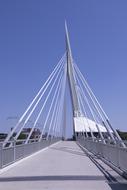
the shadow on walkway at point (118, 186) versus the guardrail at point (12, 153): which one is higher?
the guardrail at point (12, 153)

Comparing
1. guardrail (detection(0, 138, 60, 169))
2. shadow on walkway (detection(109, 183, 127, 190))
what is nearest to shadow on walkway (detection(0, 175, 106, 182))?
shadow on walkway (detection(109, 183, 127, 190))

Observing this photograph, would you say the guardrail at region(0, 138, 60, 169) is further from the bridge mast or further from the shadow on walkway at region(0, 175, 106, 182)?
the bridge mast

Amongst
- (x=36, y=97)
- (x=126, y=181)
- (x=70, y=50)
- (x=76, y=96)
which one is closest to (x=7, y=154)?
(x=126, y=181)

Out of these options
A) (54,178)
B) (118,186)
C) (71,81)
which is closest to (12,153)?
(54,178)

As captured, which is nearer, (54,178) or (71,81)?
(54,178)

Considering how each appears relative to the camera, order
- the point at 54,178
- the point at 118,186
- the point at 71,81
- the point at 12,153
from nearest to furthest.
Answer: the point at 118,186, the point at 54,178, the point at 12,153, the point at 71,81

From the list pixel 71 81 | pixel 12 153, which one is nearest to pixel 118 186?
pixel 12 153

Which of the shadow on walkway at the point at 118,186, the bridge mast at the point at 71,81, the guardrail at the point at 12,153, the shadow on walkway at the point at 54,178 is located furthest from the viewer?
the bridge mast at the point at 71,81

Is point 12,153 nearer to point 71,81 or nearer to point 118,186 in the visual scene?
point 118,186

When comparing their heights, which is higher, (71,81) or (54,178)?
(71,81)

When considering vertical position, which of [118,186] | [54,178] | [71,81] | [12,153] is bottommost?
[118,186]

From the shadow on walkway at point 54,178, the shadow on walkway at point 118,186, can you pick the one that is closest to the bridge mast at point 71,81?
the shadow on walkway at point 54,178

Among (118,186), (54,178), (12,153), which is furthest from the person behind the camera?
(12,153)

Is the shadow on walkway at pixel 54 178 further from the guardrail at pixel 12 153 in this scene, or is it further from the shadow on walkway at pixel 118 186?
the guardrail at pixel 12 153
